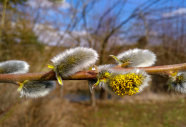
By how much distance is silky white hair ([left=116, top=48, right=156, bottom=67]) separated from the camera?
706mm

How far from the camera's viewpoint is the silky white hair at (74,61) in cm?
61

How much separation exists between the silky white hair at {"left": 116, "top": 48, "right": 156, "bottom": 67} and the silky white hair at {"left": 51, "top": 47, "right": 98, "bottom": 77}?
0.49 feet

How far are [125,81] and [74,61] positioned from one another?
22cm

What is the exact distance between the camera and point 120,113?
6.64 metres

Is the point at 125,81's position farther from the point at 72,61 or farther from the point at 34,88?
the point at 34,88

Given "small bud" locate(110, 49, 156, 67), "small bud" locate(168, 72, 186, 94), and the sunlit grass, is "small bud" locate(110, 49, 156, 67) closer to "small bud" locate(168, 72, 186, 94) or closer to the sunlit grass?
"small bud" locate(168, 72, 186, 94)

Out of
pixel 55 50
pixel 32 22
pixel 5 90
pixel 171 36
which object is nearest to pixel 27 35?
pixel 32 22

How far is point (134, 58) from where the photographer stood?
72cm

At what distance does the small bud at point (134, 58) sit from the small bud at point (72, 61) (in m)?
0.12

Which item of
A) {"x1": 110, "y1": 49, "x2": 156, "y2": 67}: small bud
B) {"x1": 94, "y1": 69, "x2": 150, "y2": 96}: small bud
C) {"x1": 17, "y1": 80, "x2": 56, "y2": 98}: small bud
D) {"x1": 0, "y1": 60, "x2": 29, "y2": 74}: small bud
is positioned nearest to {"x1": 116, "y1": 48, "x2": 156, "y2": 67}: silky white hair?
{"x1": 110, "y1": 49, "x2": 156, "y2": 67}: small bud

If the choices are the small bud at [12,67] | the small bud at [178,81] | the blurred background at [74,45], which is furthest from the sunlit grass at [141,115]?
the small bud at [178,81]

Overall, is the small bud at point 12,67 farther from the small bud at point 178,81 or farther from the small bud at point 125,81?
the small bud at point 178,81

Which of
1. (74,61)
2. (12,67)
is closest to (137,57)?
(74,61)

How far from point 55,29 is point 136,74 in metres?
3.76
